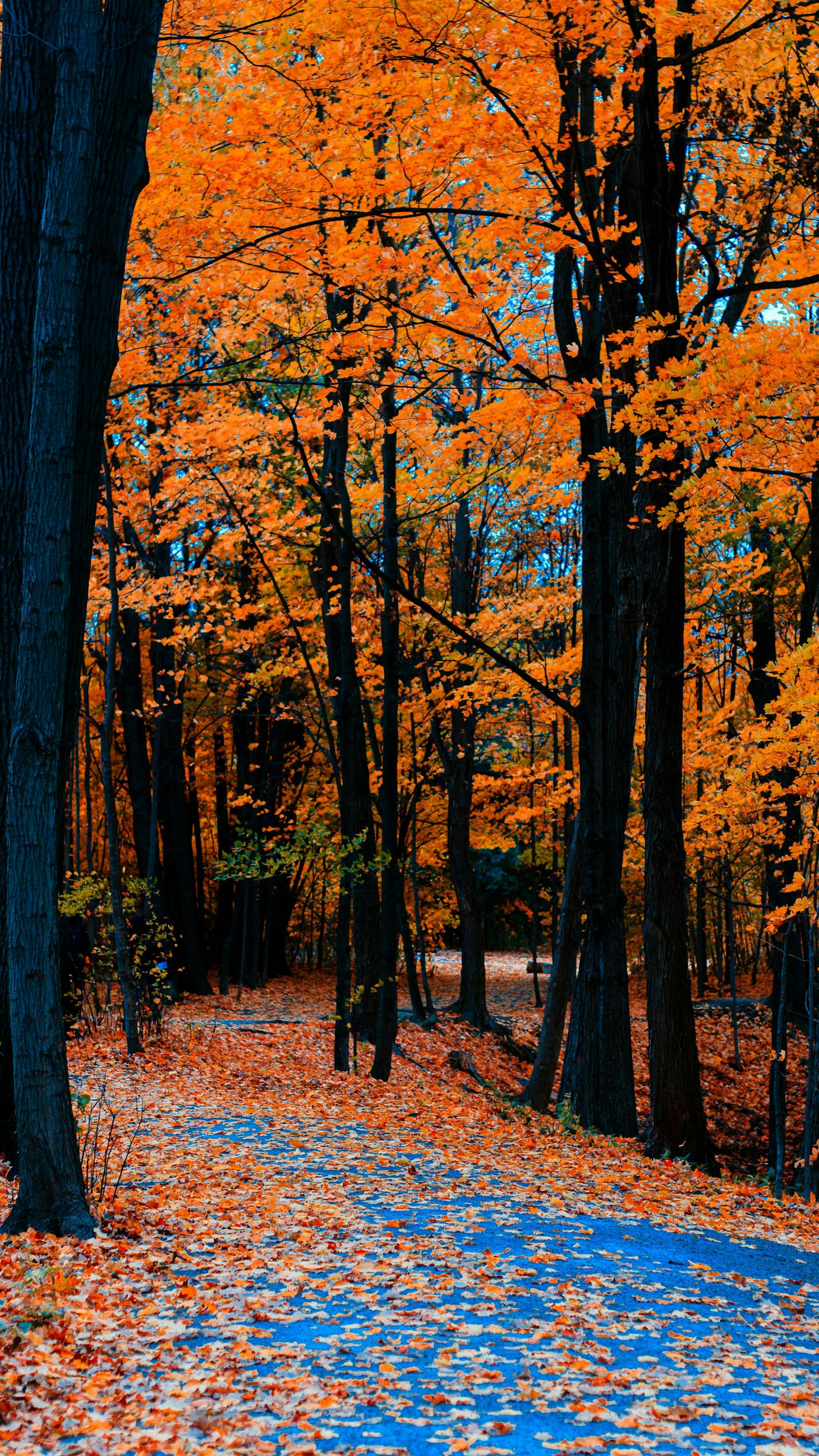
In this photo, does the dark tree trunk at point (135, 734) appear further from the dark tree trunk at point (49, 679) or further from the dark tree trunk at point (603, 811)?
the dark tree trunk at point (49, 679)

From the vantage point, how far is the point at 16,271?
5.03m

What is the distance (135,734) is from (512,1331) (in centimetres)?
1313

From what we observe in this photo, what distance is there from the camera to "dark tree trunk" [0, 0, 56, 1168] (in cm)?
497

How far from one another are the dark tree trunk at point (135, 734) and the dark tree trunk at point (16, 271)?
413 inches

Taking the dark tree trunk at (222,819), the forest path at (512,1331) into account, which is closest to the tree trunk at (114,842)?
the forest path at (512,1331)

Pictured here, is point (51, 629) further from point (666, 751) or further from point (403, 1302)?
point (666, 751)

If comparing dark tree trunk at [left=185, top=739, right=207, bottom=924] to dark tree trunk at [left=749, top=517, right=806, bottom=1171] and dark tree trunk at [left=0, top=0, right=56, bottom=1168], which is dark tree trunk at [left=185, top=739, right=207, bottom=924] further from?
dark tree trunk at [left=0, top=0, right=56, bottom=1168]

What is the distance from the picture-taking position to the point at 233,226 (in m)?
6.79

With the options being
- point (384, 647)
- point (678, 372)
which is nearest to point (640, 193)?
Answer: point (678, 372)

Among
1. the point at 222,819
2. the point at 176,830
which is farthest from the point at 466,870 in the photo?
the point at 222,819

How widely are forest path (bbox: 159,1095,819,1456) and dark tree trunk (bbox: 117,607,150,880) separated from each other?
409 inches

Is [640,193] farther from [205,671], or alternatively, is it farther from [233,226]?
[205,671]

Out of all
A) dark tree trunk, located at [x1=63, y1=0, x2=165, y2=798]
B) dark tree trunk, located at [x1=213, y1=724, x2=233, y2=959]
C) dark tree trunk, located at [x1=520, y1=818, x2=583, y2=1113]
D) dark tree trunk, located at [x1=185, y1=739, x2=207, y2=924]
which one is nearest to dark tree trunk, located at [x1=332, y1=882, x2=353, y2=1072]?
dark tree trunk, located at [x1=520, y1=818, x2=583, y2=1113]

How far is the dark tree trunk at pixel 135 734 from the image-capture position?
15641mm
